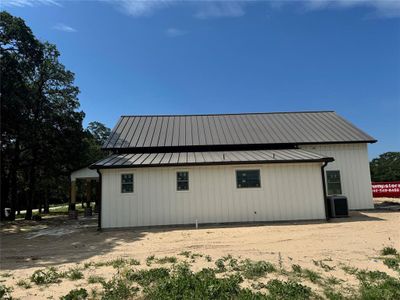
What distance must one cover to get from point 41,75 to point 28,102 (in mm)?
4712

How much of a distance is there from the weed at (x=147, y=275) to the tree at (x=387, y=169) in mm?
68016

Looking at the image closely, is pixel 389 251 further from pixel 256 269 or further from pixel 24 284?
pixel 24 284

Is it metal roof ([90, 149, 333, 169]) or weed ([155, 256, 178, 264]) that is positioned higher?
metal roof ([90, 149, 333, 169])

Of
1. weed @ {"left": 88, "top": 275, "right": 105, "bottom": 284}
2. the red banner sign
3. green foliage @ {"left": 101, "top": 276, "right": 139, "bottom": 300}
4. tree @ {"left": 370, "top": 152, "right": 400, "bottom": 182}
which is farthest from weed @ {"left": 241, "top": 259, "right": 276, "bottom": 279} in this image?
tree @ {"left": 370, "top": 152, "right": 400, "bottom": 182}

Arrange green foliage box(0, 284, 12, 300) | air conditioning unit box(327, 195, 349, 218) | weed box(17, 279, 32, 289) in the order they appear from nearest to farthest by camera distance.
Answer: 1. green foliage box(0, 284, 12, 300)
2. weed box(17, 279, 32, 289)
3. air conditioning unit box(327, 195, 349, 218)

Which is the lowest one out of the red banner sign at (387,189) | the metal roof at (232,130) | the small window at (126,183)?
the red banner sign at (387,189)

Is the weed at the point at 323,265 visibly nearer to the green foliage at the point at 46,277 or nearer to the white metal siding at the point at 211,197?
the green foliage at the point at 46,277

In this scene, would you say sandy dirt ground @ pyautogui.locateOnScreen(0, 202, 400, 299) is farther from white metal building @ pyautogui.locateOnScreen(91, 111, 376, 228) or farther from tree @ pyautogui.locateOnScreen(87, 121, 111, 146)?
tree @ pyautogui.locateOnScreen(87, 121, 111, 146)

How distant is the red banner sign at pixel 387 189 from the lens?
2850 centimetres

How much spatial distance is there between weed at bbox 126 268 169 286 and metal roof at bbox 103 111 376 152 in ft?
38.0

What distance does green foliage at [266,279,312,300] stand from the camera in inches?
191

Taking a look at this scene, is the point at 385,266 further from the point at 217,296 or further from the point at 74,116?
the point at 74,116

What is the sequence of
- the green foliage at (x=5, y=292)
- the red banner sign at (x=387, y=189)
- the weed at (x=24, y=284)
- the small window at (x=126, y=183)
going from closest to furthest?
the green foliage at (x=5, y=292) → the weed at (x=24, y=284) → the small window at (x=126, y=183) → the red banner sign at (x=387, y=189)

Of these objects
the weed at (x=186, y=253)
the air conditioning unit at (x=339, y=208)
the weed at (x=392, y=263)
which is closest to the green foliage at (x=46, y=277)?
the weed at (x=186, y=253)
